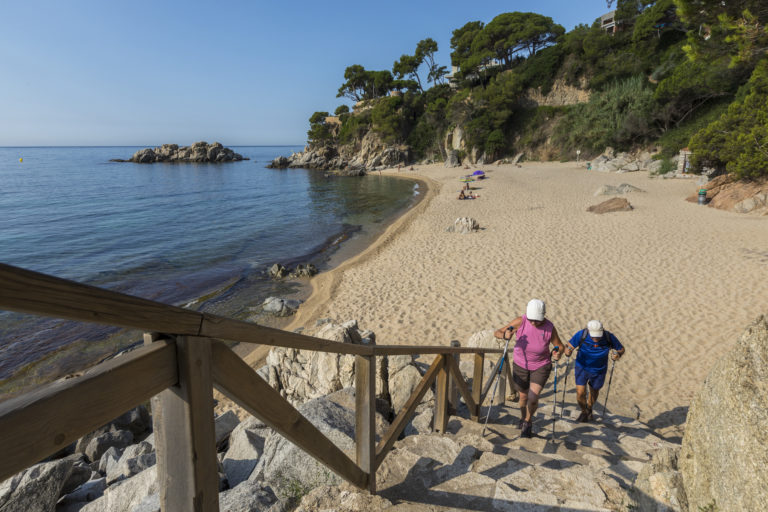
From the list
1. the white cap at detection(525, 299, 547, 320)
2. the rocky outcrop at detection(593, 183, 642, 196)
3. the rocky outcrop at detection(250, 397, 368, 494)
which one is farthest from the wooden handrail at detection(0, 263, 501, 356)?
the rocky outcrop at detection(593, 183, 642, 196)

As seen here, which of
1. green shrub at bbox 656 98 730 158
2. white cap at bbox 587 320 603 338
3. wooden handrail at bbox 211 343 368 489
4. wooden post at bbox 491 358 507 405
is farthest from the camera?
green shrub at bbox 656 98 730 158

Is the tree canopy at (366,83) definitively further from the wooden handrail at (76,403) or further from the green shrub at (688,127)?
the wooden handrail at (76,403)

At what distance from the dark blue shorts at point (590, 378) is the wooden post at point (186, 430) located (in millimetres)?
5347

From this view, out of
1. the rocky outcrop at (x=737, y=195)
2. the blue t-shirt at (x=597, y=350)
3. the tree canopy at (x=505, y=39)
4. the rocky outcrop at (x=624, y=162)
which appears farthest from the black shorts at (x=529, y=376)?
the tree canopy at (x=505, y=39)

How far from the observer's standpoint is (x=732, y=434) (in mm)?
2109

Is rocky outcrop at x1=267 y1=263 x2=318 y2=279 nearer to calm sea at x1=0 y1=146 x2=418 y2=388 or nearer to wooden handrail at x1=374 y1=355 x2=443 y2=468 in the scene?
calm sea at x1=0 y1=146 x2=418 y2=388

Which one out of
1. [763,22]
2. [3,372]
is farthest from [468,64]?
[3,372]

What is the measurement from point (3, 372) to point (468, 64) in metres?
57.5

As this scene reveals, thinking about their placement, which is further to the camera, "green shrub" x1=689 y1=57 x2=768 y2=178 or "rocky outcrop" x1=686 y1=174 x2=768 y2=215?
"rocky outcrop" x1=686 y1=174 x2=768 y2=215

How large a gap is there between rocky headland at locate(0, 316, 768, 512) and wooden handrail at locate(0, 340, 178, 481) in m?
1.94

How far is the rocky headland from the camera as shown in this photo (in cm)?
218

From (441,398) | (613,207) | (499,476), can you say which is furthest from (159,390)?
(613,207)

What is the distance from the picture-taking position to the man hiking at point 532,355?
470cm

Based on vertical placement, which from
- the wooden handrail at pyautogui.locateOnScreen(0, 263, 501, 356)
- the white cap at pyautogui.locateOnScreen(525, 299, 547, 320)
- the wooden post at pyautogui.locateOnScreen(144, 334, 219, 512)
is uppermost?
the wooden handrail at pyautogui.locateOnScreen(0, 263, 501, 356)
